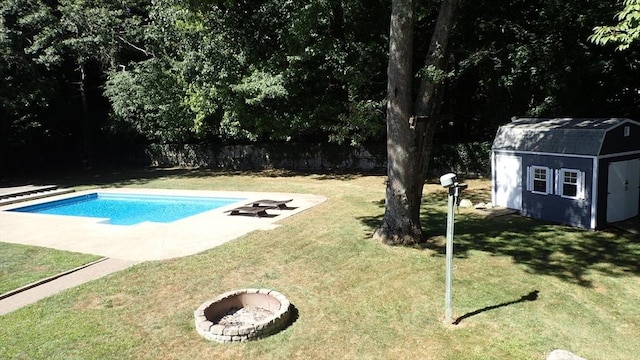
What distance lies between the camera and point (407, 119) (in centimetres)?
1048

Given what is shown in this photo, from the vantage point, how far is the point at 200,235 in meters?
12.4

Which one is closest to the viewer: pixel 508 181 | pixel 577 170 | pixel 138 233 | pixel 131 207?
pixel 577 170

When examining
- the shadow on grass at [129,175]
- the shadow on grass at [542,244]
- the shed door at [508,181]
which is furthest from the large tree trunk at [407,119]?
the shadow on grass at [129,175]

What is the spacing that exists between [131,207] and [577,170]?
1673cm

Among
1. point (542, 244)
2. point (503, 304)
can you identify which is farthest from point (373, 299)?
point (542, 244)

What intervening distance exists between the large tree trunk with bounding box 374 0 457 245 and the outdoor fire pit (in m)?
4.16

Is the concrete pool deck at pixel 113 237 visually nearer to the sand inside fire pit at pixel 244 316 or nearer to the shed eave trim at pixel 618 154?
the sand inside fire pit at pixel 244 316

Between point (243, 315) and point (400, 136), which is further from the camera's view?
point (400, 136)

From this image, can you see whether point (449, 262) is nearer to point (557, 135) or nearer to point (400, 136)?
point (400, 136)

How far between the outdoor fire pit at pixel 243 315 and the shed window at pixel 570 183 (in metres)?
8.86

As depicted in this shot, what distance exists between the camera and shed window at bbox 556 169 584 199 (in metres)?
11.9

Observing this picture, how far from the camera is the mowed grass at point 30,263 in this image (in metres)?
9.16

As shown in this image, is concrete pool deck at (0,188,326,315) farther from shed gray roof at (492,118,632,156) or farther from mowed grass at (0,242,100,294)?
shed gray roof at (492,118,632,156)

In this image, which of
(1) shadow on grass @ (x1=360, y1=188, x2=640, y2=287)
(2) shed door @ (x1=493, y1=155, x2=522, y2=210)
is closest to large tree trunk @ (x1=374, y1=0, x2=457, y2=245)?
(1) shadow on grass @ (x1=360, y1=188, x2=640, y2=287)
